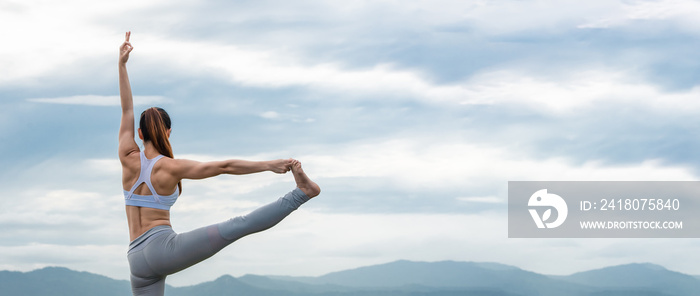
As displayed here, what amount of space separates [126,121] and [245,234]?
A: 196cm

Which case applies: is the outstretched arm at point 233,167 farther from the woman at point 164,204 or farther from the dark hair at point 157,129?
the dark hair at point 157,129

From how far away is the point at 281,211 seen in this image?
7.77m

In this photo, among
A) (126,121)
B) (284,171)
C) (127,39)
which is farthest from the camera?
(127,39)

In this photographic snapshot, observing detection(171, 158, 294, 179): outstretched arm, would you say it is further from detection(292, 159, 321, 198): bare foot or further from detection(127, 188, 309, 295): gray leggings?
detection(127, 188, 309, 295): gray leggings

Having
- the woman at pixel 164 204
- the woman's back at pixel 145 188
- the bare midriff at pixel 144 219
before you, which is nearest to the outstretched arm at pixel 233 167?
the woman at pixel 164 204

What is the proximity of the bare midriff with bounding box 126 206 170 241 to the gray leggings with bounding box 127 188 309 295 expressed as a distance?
58 millimetres

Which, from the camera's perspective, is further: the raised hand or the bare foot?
the raised hand

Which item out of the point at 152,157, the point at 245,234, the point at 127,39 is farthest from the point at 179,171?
the point at 127,39

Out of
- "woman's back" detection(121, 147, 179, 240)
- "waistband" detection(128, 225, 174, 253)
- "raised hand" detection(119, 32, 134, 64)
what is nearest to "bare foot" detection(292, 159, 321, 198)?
"woman's back" detection(121, 147, 179, 240)

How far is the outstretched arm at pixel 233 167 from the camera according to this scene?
7.70 metres

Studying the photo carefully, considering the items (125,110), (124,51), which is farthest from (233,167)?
(124,51)

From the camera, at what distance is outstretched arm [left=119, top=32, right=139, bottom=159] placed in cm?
834

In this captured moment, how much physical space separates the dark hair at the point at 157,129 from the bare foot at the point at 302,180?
1384 millimetres

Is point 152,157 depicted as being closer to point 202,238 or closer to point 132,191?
point 132,191
